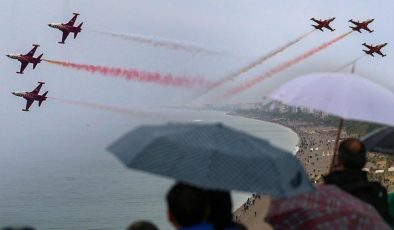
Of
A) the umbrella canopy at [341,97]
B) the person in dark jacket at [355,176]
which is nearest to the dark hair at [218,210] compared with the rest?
the person in dark jacket at [355,176]

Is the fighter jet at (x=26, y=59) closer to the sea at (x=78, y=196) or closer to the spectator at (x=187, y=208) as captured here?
the sea at (x=78, y=196)

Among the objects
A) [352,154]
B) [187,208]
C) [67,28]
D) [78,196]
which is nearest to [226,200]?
[187,208]

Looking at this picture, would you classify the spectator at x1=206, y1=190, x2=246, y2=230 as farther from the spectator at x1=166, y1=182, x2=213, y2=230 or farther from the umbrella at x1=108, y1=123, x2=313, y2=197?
the spectator at x1=166, y1=182, x2=213, y2=230

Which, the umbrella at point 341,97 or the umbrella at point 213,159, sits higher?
the umbrella at point 341,97

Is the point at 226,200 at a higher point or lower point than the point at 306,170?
higher

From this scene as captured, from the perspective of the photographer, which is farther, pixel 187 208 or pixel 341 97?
pixel 341 97

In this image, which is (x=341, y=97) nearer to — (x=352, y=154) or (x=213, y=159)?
(x=352, y=154)

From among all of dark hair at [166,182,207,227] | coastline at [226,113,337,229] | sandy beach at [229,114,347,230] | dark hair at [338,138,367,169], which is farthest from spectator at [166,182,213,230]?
coastline at [226,113,337,229]
